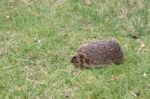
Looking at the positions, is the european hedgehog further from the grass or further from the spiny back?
the grass

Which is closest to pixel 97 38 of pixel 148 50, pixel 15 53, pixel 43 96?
pixel 148 50

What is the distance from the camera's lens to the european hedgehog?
564 centimetres

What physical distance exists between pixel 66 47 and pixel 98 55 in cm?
73

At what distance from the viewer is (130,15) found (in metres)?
7.25

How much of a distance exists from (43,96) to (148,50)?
175 centimetres

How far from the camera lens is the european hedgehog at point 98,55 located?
5.64 m

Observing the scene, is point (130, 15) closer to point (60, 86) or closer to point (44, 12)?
point (44, 12)

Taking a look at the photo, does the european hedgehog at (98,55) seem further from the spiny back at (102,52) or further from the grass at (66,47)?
the grass at (66,47)

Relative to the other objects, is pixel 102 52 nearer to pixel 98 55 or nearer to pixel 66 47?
pixel 98 55

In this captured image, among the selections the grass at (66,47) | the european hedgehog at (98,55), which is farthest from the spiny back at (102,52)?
the grass at (66,47)

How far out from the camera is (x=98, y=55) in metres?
5.66

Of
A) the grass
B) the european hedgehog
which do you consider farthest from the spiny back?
the grass

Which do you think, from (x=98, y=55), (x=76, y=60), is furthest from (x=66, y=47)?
(x=98, y=55)

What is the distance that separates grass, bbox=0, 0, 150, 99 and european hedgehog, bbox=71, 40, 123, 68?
10 cm
